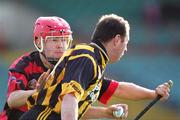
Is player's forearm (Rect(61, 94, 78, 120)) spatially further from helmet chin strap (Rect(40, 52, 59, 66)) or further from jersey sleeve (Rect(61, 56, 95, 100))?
helmet chin strap (Rect(40, 52, 59, 66))

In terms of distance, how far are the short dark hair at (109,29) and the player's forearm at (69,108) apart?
1.88 feet

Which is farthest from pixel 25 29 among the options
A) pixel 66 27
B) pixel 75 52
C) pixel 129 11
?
pixel 75 52

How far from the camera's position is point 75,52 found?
5371 mm

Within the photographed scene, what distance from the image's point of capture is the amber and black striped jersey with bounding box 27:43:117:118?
5254mm

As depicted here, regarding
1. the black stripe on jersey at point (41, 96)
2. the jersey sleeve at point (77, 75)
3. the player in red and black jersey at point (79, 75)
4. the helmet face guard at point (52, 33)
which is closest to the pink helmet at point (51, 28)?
the helmet face guard at point (52, 33)

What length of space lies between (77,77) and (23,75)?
3.68 ft

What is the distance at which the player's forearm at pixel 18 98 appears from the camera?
6.01 m

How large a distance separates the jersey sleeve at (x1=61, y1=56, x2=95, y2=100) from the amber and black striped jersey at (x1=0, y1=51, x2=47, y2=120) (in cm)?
96

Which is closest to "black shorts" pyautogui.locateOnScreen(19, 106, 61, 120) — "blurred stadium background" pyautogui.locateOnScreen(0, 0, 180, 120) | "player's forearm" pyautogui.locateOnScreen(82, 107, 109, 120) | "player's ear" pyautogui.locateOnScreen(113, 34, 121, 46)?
"player's ear" pyautogui.locateOnScreen(113, 34, 121, 46)

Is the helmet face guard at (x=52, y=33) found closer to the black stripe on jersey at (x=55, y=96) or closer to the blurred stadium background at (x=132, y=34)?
the black stripe on jersey at (x=55, y=96)

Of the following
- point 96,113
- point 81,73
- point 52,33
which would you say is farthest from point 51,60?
point 81,73

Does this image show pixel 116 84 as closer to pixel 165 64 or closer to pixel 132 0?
pixel 165 64

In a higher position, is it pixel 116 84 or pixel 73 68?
pixel 73 68

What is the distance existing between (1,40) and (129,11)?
2.66 m
